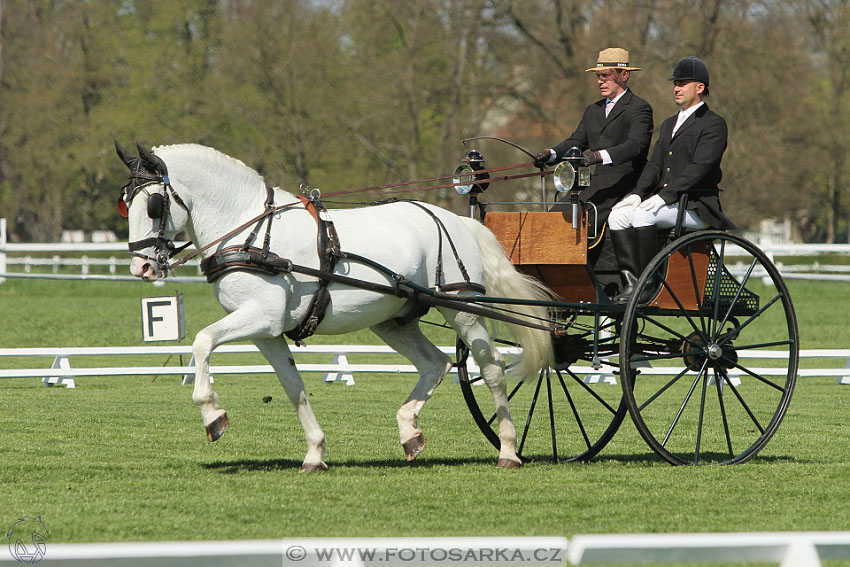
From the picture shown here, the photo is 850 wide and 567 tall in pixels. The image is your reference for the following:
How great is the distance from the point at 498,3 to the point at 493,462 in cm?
2648

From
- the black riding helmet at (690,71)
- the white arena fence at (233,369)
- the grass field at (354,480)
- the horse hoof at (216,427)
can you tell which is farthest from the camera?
the white arena fence at (233,369)

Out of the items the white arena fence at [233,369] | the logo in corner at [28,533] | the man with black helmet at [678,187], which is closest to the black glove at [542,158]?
the man with black helmet at [678,187]

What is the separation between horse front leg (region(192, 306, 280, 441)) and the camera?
6.45m

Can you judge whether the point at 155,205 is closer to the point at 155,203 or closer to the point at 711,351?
the point at 155,203

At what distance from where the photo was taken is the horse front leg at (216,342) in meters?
6.45

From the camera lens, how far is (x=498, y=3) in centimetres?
3256

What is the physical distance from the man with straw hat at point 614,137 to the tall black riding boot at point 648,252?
357 millimetres

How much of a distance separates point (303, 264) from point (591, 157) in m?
1.95

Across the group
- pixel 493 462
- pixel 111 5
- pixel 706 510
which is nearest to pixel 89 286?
pixel 111 5

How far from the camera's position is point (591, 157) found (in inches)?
289

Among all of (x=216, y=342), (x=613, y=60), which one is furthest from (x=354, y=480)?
(x=613, y=60)

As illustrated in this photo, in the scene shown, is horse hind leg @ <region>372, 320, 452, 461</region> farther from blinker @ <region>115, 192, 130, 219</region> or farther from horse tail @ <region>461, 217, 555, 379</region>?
blinker @ <region>115, 192, 130, 219</region>

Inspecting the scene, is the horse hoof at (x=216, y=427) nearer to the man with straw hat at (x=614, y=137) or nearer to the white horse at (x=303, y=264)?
the white horse at (x=303, y=264)

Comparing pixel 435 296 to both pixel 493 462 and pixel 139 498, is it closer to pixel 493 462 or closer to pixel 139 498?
pixel 493 462
